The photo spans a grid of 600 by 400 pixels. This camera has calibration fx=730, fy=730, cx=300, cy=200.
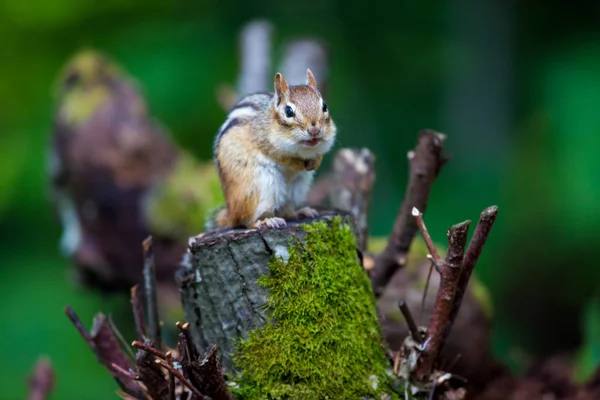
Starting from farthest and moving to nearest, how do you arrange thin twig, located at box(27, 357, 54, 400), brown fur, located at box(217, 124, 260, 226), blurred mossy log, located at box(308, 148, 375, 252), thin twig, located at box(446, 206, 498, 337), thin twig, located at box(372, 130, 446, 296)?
thin twig, located at box(27, 357, 54, 400), blurred mossy log, located at box(308, 148, 375, 252), thin twig, located at box(372, 130, 446, 296), brown fur, located at box(217, 124, 260, 226), thin twig, located at box(446, 206, 498, 337)

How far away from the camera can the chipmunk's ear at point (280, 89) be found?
2.68 m

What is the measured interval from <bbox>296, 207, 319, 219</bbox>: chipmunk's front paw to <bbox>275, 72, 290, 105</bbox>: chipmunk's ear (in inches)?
16.2

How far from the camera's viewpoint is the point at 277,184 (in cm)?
277

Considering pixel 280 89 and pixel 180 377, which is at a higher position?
pixel 280 89

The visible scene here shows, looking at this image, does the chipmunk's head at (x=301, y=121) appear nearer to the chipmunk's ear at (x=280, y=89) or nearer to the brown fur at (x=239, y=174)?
the chipmunk's ear at (x=280, y=89)

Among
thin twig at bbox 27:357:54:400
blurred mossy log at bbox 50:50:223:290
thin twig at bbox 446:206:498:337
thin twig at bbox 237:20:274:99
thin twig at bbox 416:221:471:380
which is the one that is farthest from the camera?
thin twig at bbox 237:20:274:99

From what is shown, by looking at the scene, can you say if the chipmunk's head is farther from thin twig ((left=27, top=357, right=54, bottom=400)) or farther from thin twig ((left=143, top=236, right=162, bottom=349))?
thin twig ((left=27, top=357, right=54, bottom=400))

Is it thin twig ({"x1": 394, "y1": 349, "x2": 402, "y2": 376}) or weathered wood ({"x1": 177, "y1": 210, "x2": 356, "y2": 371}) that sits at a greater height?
weathered wood ({"x1": 177, "y1": 210, "x2": 356, "y2": 371})

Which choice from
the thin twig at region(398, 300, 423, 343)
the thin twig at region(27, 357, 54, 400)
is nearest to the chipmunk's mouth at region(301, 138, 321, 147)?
the thin twig at region(398, 300, 423, 343)

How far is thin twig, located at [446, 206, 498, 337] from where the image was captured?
2.14 metres

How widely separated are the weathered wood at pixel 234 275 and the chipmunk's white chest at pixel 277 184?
335mm

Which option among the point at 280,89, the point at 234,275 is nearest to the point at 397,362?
the point at 234,275

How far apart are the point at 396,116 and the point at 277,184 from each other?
5.59m

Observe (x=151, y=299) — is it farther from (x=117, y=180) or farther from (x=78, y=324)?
(x=117, y=180)
